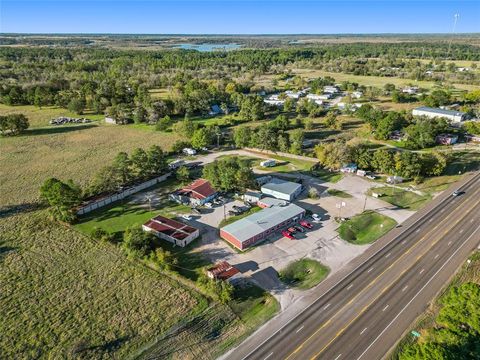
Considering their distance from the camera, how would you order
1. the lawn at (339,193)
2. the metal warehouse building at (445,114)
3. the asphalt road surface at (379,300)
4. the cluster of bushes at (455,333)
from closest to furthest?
the cluster of bushes at (455,333)
the asphalt road surface at (379,300)
the lawn at (339,193)
the metal warehouse building at (445,114)

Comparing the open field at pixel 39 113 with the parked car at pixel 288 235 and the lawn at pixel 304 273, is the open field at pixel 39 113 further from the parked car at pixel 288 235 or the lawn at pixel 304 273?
the lawn at pixel 304 273

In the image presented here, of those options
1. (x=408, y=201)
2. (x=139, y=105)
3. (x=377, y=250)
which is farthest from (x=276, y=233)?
(x=139, y=105)

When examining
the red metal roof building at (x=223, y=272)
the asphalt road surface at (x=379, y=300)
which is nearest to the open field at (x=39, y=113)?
the red metal roof building at (x=223, y=272)

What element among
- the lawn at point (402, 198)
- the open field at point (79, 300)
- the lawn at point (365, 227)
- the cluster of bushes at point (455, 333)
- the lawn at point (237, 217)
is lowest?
the open field at point (79, 300)

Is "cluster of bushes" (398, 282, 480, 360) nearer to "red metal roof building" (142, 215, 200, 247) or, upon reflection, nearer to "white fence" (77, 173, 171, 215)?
"red metal roof building" (142, 215, 200, 247)

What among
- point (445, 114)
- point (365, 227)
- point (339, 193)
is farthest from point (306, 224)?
point (445, 114)

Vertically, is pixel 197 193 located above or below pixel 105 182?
below

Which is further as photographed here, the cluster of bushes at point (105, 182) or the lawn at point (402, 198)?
the lawn at point (402, 198)

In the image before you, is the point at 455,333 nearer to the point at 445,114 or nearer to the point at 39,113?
the point at 445,114
